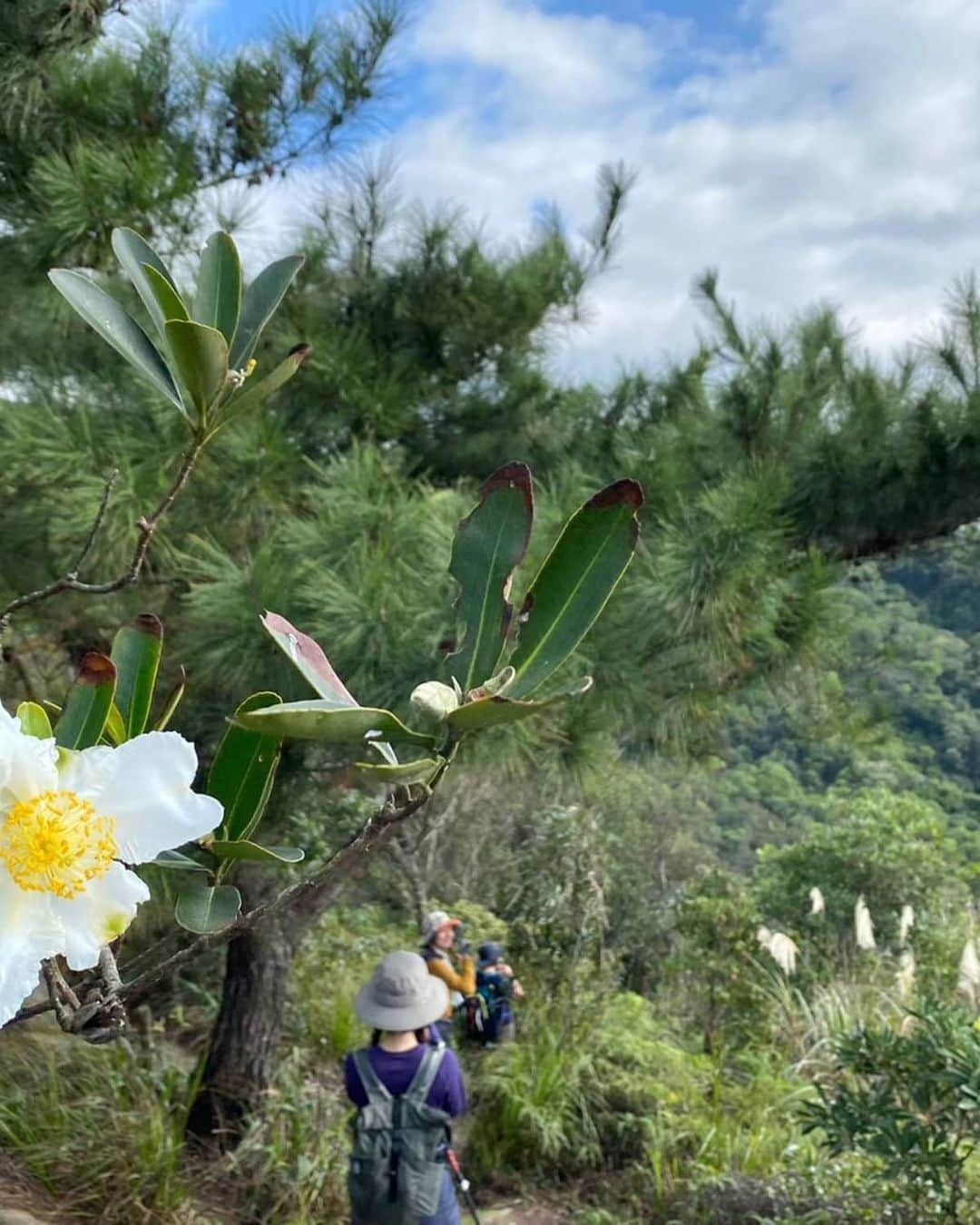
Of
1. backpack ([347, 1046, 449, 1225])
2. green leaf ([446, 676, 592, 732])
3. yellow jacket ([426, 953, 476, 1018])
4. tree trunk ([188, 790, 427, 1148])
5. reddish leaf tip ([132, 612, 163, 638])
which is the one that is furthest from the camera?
yellow jacket ([426, 953, 476, 1018])

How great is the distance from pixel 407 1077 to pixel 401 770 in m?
2.24

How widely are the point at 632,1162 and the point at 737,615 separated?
1.90 metres

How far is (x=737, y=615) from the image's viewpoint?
2105 mm

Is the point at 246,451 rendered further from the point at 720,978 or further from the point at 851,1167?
the point at 720,978

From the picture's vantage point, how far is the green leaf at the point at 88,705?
0.45m

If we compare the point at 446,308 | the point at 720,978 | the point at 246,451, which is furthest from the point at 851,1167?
the point at 446,308

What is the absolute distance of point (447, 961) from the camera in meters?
3.83

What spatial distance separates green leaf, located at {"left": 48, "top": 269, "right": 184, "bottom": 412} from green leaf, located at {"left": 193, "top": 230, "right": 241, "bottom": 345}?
36mm

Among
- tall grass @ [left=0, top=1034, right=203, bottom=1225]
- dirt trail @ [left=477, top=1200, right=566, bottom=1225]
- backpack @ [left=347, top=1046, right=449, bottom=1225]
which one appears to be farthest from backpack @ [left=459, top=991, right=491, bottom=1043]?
backpack @ [left=347, top=1046, right=449, bottom=1225]

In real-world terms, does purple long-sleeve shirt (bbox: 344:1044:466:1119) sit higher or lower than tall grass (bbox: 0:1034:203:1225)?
higher

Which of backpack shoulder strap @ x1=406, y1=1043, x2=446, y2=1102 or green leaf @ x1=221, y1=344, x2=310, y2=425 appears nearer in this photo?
green leaf @ x1=221, y1=344, x2=310, y2=425

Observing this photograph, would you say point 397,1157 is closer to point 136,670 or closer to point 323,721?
point 136,670

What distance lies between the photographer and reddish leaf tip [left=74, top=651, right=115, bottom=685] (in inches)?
18.1

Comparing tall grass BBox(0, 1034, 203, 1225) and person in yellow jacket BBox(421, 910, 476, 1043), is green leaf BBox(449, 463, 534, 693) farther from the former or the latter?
person in yellow jacket BBox(421, 910, 476, 1043)
